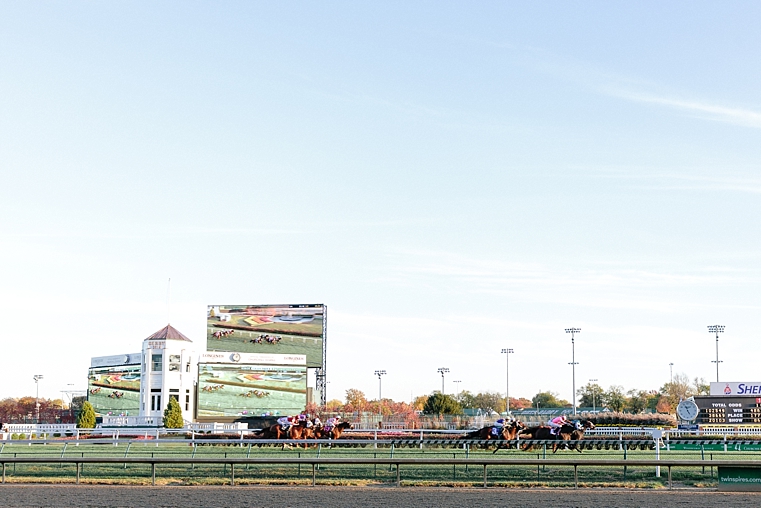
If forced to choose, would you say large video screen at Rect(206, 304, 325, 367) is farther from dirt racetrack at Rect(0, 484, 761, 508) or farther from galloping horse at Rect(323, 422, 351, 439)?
dirt racetrack at Rect(0, 484, 761, 508)

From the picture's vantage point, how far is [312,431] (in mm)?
42406

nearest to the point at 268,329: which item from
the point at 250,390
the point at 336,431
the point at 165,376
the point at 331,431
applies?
the point at 250,390

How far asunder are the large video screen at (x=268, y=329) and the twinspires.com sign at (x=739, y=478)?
75.5m

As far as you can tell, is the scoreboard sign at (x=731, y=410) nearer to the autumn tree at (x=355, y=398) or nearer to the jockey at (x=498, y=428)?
the jockey at (x=498, y=428)

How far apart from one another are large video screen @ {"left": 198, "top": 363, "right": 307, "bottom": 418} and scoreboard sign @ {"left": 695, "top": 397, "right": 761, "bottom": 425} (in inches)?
2127

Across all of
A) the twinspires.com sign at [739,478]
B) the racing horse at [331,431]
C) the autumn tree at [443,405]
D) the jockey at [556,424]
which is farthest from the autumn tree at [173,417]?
the twinspires.com sign at [739,478]

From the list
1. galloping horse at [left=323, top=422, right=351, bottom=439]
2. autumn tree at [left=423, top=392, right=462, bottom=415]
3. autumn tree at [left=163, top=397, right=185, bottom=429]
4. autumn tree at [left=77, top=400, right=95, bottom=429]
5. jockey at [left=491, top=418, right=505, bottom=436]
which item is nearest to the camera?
jockey at [left=491, top=418, right=505, bottom=436]

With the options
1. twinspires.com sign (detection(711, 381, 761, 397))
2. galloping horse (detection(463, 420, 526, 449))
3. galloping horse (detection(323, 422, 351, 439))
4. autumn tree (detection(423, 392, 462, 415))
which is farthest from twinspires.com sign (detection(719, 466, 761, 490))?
autumn tree (detection(423, 392, 462, 415))

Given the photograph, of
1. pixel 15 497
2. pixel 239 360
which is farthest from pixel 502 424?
pixel 239 360

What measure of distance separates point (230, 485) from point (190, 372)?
75447 millimetres

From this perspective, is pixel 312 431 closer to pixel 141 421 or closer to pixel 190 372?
pixel 141 421

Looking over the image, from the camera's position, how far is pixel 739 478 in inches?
837

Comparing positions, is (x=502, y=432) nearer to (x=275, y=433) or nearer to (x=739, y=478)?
(x=275, y=433)

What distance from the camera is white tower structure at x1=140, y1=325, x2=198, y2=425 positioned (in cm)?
9350
